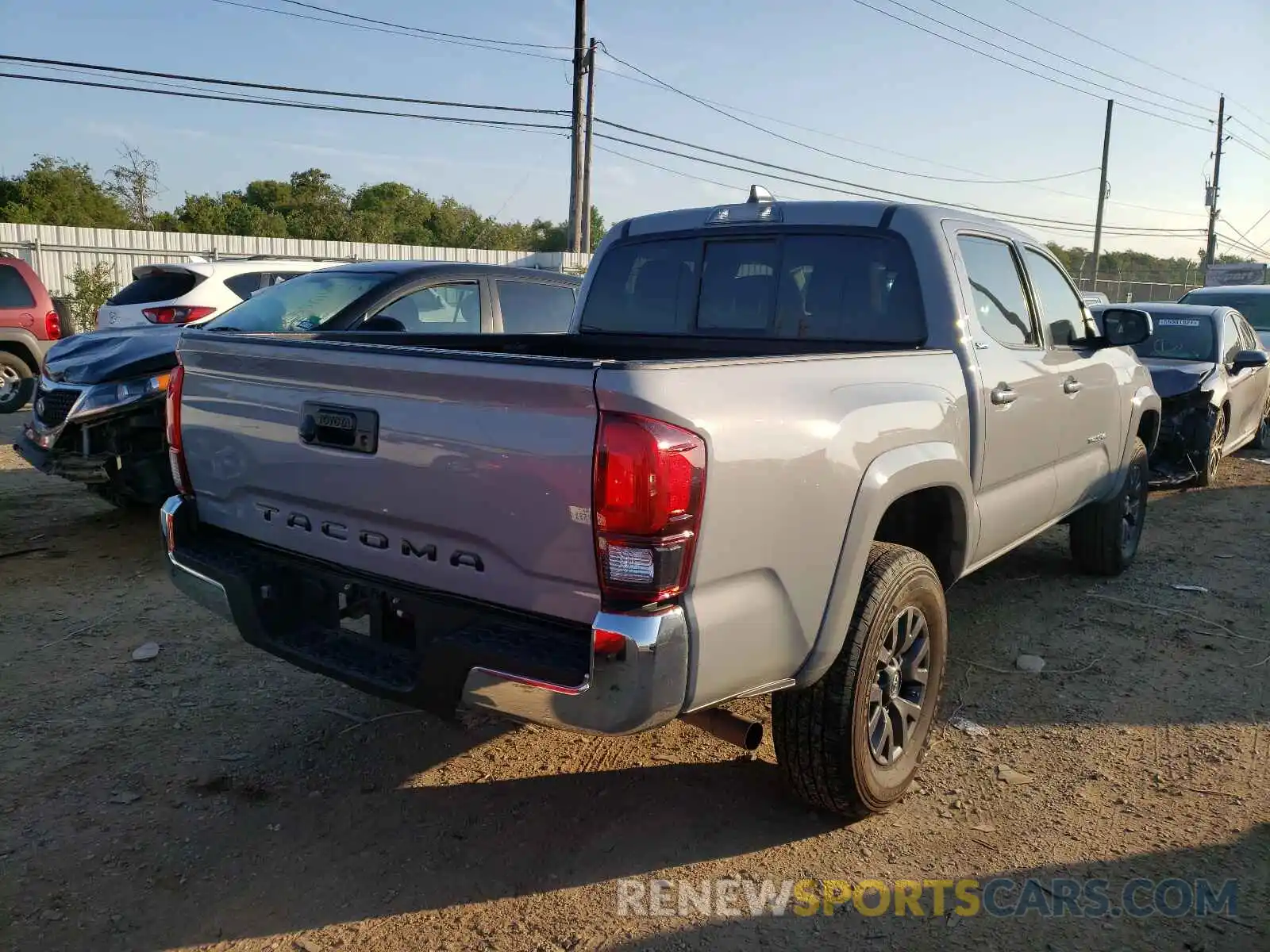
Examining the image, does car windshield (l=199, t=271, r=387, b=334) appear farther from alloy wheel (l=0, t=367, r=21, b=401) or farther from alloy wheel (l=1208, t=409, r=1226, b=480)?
alloy wheel (l=1208, t=409, r=1226, b=480)

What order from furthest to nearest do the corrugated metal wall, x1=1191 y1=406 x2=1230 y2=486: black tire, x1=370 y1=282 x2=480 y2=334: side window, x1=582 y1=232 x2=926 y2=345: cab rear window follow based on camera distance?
the corrugated metal wall < x1=1191 y1=406 x2=1230 y2=486: black tire < x1=370 y1=282 x2=480 y2=334: side window < x1=582 y1=232 x2=926 y2=345: cab rear window

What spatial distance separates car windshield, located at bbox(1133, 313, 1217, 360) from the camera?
28.8ft

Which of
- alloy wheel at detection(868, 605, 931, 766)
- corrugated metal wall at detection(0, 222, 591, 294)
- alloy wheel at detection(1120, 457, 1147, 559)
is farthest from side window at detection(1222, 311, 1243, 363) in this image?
corrugated metal wall at detection(0, 222, 591, 294)

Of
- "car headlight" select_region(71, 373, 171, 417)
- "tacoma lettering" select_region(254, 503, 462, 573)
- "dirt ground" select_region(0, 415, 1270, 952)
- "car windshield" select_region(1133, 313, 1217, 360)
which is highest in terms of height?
"car windshield" select_region(1133, 313, 1217, 360)

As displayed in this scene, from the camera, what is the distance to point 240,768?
3445 mm

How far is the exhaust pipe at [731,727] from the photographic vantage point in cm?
277

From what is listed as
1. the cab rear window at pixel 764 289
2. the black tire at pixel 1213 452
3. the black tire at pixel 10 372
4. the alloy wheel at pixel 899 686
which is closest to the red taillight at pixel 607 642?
the alloy wheel at pixel 899 686

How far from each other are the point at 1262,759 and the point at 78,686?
187 inches

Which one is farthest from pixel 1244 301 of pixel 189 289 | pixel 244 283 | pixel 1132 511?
pixel 189 289

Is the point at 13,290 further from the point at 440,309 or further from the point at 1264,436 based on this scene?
the point at 1264,436

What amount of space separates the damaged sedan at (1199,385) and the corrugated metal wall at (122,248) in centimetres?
1281

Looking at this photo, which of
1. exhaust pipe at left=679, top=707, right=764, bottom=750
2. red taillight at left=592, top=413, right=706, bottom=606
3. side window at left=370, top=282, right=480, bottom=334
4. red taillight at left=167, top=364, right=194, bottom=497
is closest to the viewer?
red taillight at left=592, top=413, right=706, bottom=606

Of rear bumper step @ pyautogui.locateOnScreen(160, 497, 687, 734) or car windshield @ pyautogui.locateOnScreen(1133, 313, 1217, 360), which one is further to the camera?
car windshield @ pyautogui.locateOnScreen(1133, 313, 1217, 360)

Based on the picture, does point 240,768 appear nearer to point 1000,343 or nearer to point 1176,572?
point 1000,343
